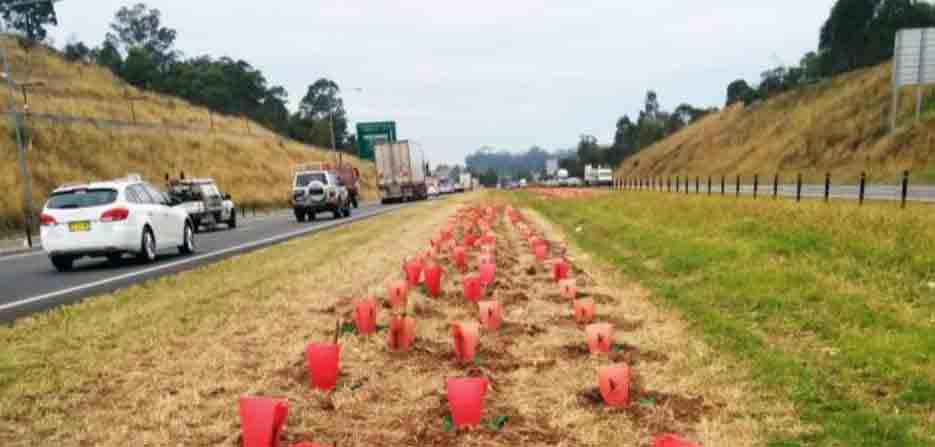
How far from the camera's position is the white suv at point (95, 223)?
12.9 m

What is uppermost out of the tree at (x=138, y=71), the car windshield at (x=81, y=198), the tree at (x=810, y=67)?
the tree at (x=138, y=71)

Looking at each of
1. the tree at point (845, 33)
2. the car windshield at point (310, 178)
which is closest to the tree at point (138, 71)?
the car windshield at point (310, 178)

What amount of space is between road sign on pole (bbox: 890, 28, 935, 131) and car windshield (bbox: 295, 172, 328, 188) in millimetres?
30096

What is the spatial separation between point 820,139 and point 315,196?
1796 inches

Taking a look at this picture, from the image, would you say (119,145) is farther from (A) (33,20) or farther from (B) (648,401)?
(A) (33,20)

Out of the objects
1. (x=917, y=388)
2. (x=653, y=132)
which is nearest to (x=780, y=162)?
(x=917, y=388)

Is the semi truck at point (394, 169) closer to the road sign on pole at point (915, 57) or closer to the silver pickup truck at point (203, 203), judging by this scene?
the silver pickup truck at point (203, 203)

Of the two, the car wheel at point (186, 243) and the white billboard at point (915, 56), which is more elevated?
the white billboard at point (915, 56)

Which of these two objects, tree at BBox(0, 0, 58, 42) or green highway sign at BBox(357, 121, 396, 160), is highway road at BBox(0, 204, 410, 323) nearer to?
green highway sign at BBox(357, 121, 396, 160)

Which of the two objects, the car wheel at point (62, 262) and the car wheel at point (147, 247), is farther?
the car wheel at point (147, 247)

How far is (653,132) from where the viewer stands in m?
135

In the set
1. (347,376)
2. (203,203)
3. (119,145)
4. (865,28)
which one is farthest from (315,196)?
(865,28)

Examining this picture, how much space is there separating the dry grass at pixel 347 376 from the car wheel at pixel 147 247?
18.0 feet

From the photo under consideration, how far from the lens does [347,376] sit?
4.98m
